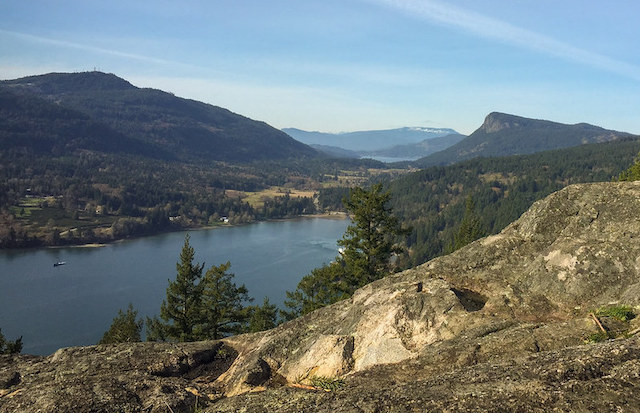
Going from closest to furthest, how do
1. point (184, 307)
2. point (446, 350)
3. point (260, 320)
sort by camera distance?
1. point (446, 350)
2. point (184, 307)
3. point (260, 320)

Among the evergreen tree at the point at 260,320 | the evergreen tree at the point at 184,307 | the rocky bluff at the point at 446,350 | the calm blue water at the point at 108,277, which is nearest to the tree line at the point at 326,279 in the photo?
the evergreen tree at the point at 184,307

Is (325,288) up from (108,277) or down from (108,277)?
up

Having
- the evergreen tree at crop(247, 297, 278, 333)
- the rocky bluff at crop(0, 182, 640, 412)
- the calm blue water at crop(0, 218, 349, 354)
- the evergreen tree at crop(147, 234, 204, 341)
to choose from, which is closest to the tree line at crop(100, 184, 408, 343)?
the evergreen tree at crop(147, 234, 204, 341)

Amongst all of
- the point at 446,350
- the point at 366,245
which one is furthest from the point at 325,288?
the point at 446,350

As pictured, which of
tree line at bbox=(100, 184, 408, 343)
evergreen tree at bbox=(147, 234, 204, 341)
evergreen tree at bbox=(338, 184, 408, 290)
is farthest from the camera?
evergreen tree at bbox=(147, 234, 204, 341)

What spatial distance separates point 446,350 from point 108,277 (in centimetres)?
12787

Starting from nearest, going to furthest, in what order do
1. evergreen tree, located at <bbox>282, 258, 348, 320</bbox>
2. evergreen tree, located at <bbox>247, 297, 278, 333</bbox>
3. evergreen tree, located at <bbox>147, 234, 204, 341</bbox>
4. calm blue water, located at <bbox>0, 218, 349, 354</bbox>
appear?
evergreen tree, located at <bbox>147, 234, 204, 341</bbox>, evergreen tree, located at <bbox>282, 258, 348, 320</bbox>, evergreen tree, located at <bbox>247, 297, 278, 333</bbox>, calm blue water, located at <bbox>0, 218, 349, 354</bbox>

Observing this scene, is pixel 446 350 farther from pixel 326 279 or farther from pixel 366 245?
pixel 326 279

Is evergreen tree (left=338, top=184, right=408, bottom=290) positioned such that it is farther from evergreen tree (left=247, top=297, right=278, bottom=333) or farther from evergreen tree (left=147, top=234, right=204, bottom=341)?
evergreen tree (left=147, top=234, right=204, bottom=341)

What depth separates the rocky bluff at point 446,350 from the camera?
26.2ft

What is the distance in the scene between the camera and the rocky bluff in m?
7.98

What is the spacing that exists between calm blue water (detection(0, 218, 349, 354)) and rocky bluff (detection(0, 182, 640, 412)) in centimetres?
7461

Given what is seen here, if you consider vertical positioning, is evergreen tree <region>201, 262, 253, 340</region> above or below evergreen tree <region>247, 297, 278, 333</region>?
above

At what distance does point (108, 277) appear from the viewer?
393ft
